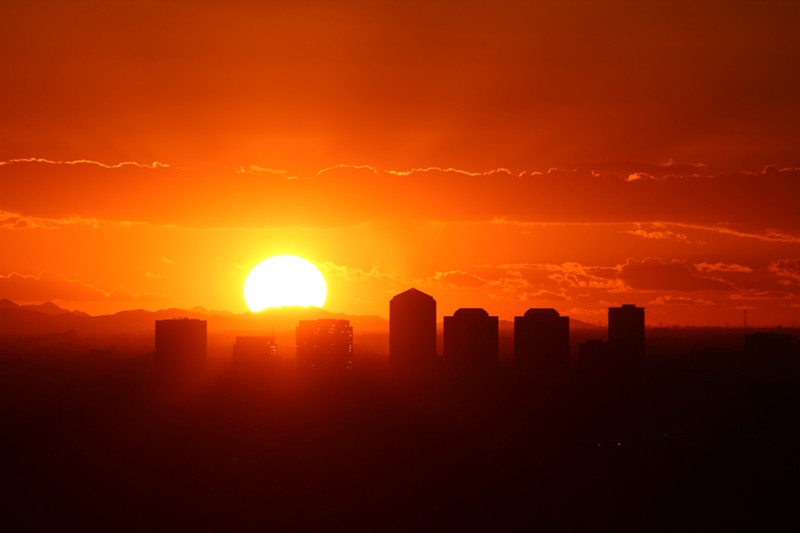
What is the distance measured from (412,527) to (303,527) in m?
22.3

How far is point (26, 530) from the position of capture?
7608 inches

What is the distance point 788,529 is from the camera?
189750 millimetres

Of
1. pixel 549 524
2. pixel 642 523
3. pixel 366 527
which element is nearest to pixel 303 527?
pixel 366 527

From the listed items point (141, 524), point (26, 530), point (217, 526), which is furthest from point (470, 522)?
point (26, 530)

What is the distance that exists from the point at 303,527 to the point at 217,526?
17.5 metres

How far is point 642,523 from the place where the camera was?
198m

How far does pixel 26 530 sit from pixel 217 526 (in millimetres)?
37733

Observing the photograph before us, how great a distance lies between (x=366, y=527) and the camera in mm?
198375

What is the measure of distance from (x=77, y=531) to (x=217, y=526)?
90.4ft

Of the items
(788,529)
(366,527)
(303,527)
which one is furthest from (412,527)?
(788,529)

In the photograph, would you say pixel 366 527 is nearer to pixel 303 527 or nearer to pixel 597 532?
pixel 303 527

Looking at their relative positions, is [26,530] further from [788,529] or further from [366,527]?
[788,529]

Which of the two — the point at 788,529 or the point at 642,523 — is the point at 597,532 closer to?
the point at 642,523

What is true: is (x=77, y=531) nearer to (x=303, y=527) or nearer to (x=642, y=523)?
(x=303, y=527)
